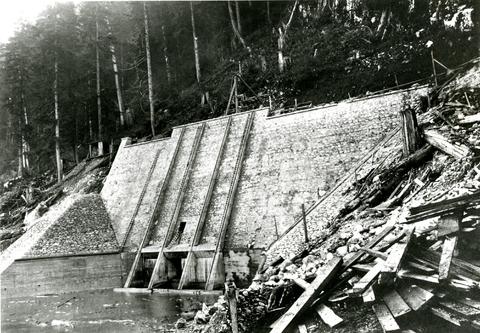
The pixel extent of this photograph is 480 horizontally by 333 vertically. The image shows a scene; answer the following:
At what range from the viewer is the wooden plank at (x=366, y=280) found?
5328mm

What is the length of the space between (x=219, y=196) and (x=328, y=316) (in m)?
11.4

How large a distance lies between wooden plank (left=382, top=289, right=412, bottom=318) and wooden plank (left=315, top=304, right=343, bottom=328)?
0.73 metres

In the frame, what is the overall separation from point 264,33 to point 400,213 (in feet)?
84.7

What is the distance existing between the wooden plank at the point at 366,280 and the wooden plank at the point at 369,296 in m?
0.05

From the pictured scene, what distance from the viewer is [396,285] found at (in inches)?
205

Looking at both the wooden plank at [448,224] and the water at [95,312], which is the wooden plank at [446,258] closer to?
the wooden plank at [448,224]

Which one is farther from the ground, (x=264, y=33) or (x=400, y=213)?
(x=264, y=33)

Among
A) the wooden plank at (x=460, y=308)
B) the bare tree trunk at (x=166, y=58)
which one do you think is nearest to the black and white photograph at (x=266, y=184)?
the wooden plank at (x=460, y=308)

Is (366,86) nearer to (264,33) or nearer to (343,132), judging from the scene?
(343,132)

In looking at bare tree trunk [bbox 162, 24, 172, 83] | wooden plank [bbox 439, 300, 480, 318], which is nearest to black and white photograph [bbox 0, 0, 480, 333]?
wooden plank [bbox 439, 300, 480, 318]

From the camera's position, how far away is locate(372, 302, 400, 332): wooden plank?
4724mm

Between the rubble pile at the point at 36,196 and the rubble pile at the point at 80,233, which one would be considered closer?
the rubble pile at the point at 80,233

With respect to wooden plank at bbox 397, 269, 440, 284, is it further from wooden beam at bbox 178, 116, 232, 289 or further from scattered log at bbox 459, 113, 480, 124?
wooden beam at bbox 178, 116, 232, 289

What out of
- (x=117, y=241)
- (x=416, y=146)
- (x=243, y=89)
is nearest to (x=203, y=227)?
(x=117, y=241)
